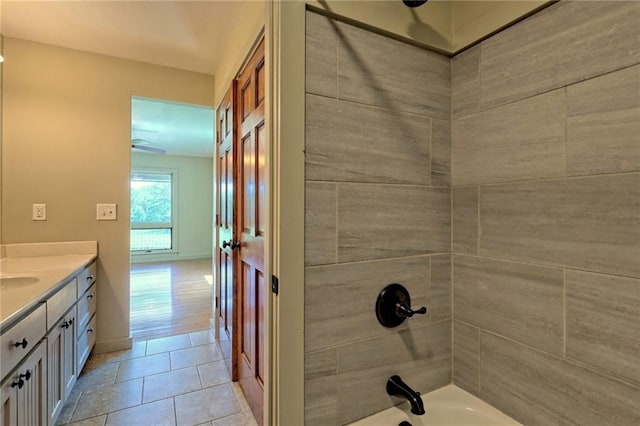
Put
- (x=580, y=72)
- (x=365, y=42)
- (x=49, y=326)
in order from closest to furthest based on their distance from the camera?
(x=580, y=72) → (x=365, y=42) → (x=49, y=326)

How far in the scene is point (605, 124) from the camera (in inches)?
35.3

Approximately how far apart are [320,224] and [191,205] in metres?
6.87

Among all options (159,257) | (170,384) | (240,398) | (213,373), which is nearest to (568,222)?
(240,398)

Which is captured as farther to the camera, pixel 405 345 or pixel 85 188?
pixel 85 188

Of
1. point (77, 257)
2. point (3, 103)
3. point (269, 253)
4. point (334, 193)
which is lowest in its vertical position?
point (77, 257)

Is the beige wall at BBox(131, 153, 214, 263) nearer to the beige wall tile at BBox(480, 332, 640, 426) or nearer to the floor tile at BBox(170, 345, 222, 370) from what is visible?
the floor tile at BBox(170, 345, 222, 370)

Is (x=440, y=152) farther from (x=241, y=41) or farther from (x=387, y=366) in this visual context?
(x=241, y=41)

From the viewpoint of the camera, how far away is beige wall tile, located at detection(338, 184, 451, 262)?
1130mm

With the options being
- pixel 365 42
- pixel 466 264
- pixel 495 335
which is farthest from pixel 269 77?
pixel 495 335

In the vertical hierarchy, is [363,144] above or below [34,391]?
above

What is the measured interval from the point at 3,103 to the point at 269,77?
2433 millimetres

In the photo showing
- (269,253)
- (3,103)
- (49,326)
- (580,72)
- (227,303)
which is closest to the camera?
(580,72)

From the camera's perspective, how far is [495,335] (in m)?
1.20

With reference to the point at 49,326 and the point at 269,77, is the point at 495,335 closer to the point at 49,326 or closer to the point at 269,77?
the point at 269,77
